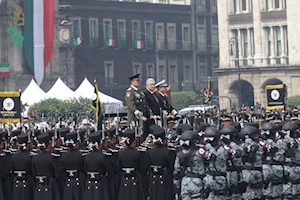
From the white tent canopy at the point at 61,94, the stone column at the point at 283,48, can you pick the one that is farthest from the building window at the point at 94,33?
the white tent canopy at the point at 61,94

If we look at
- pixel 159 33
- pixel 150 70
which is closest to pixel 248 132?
pixel 150 70

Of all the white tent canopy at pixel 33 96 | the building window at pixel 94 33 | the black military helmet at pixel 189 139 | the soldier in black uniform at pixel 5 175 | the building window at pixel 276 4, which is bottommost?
the soldier in black uniform at pixel 5 175

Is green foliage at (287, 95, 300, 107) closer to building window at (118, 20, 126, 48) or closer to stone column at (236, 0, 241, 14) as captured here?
stone column at (236, 0, 241, 14)

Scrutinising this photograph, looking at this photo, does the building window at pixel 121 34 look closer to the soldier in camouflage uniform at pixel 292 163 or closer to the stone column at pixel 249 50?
the stone column at pixel 249 50

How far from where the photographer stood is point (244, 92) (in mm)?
90688

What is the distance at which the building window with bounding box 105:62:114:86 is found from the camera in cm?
9031

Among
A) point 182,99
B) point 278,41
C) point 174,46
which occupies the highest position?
point 174,46

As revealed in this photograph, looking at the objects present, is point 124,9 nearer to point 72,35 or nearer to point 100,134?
point 72,35

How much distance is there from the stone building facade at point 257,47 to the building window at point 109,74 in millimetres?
8501

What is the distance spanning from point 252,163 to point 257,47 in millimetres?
64759

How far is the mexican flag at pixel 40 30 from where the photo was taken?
64.1m

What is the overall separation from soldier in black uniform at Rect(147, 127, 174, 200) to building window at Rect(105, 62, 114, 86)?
2632 inches

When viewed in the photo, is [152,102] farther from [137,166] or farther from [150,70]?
[150,70]

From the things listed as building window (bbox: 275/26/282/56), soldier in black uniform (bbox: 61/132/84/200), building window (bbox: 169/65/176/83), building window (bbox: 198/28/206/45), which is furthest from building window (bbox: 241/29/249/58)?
soldier in black uniform (bbox: 61/132/84/200)
